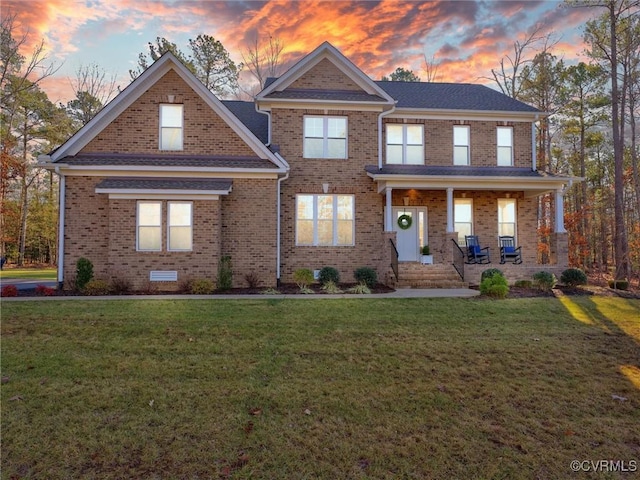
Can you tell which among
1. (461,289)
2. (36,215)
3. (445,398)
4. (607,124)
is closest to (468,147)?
(461,289)

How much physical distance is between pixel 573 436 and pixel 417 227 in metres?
11.9

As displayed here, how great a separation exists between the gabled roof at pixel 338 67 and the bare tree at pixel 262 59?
51.6 feet

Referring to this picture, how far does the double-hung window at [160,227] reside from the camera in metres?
11.9

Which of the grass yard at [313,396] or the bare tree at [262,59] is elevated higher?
the bare tree at [262,59]

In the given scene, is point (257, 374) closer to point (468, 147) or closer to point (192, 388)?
point (192, 388)

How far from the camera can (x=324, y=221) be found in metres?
14.0

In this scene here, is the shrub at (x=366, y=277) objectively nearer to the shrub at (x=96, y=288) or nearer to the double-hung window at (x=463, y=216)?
the double-hung window at (x=463, y=216)

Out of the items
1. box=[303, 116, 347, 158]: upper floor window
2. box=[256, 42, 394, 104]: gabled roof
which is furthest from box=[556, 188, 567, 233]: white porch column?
box=[303, 116, 347, 158]: upper floor window

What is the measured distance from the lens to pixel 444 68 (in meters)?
28.2

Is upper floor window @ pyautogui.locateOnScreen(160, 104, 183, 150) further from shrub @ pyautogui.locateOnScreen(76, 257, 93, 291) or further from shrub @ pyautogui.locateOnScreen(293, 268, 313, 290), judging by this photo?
shrub @ pyautogui.locateOnScreen(293, 268, 313, 290)

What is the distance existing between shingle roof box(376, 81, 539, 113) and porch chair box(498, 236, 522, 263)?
18.2ft

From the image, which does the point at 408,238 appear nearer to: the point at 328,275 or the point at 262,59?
the point at 328,275

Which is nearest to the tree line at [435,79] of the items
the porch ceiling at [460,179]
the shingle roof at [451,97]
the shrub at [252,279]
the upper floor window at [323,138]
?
the shingle roof at [451,97]

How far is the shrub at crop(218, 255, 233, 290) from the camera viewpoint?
11703 millimetres
